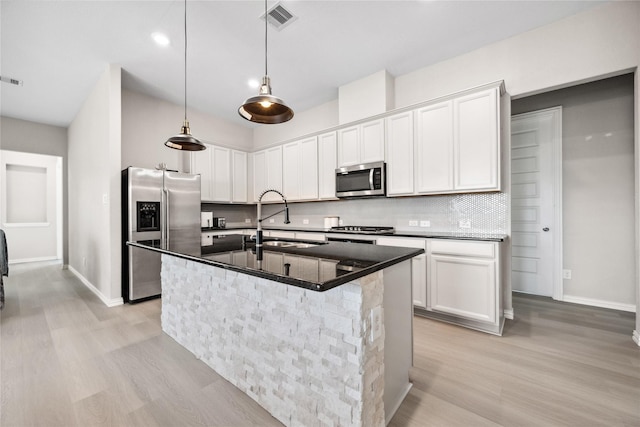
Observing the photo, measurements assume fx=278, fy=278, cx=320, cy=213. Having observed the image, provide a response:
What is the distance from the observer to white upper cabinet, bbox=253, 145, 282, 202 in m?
5.04

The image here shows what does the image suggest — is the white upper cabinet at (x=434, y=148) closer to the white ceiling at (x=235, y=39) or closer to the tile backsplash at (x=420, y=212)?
the tile backsplash at (x=420, y=212)

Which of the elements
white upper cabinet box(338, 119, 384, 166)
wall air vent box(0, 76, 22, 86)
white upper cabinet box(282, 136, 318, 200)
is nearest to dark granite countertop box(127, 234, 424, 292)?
white upper cabinet box(338, 119, 384, 166)

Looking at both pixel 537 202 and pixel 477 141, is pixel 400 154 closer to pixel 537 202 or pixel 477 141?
pixel 477 141

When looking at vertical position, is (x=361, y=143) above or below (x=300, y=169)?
above

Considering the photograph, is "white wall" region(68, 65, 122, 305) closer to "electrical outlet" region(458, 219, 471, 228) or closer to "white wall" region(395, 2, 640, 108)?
"white wall" region(395, 2, 640, 108)

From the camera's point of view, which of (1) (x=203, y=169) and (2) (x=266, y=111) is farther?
(1) (x=203, y=169)

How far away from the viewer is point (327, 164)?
4266 mm

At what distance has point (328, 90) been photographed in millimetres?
4281

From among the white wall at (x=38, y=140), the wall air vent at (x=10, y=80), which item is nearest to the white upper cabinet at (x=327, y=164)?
the wall air vent at (x=10, y=80)

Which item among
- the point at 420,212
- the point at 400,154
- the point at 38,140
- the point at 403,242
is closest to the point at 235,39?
the point at 400,154

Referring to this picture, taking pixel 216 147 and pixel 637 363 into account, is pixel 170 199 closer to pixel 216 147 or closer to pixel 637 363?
pixel 216 147

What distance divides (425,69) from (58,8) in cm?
384

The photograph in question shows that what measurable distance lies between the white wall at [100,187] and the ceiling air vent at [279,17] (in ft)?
7.19

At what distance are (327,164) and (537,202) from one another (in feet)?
9.54
